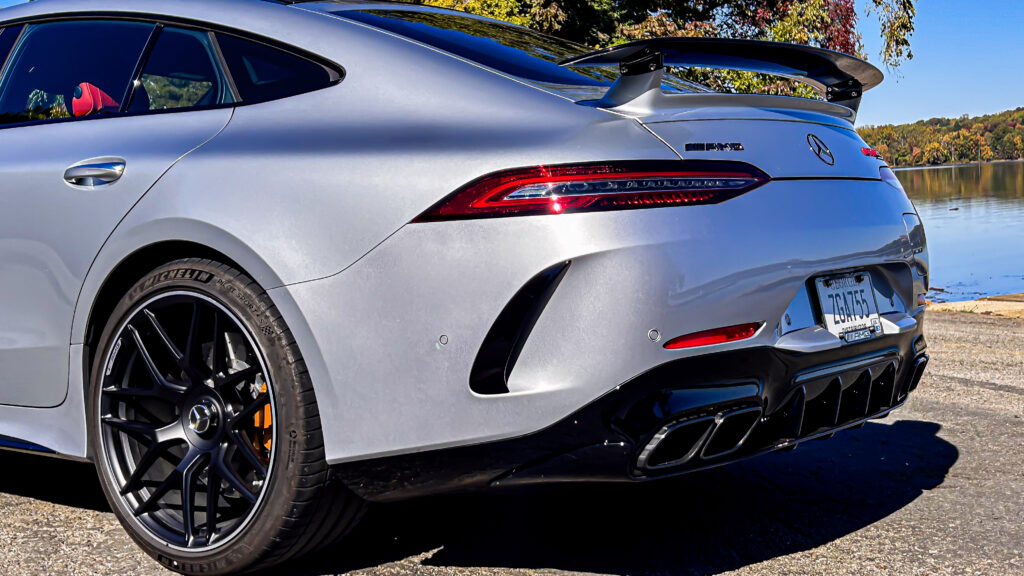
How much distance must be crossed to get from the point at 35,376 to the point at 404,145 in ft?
5.01

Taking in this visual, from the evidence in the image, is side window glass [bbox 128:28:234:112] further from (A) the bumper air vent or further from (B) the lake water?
(B) the lake water

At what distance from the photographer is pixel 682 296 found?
7.39ft

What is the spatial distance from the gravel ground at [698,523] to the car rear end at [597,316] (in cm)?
50

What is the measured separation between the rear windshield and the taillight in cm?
60

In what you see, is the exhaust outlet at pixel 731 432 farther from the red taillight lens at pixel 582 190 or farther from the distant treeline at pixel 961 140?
the distant treeline at pixel 961 140

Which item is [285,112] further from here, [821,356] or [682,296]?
[821,356]

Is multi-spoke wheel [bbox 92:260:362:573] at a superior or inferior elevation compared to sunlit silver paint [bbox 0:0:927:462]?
inferior

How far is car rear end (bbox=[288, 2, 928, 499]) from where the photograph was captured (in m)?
2.24

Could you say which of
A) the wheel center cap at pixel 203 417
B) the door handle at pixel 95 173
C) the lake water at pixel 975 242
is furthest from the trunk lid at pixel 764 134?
the door handle at pixel 95 173

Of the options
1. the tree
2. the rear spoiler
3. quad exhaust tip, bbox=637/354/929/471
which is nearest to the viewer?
quad exhaust tip, bbox=637/354/929/471

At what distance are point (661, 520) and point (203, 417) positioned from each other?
144cm

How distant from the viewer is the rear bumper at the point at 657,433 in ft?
7.51

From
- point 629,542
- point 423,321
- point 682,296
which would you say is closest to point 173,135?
point 423,321

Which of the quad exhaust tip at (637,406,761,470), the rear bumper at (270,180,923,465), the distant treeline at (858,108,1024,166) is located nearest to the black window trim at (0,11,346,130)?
the rear bumper at (270,180,923,465)
